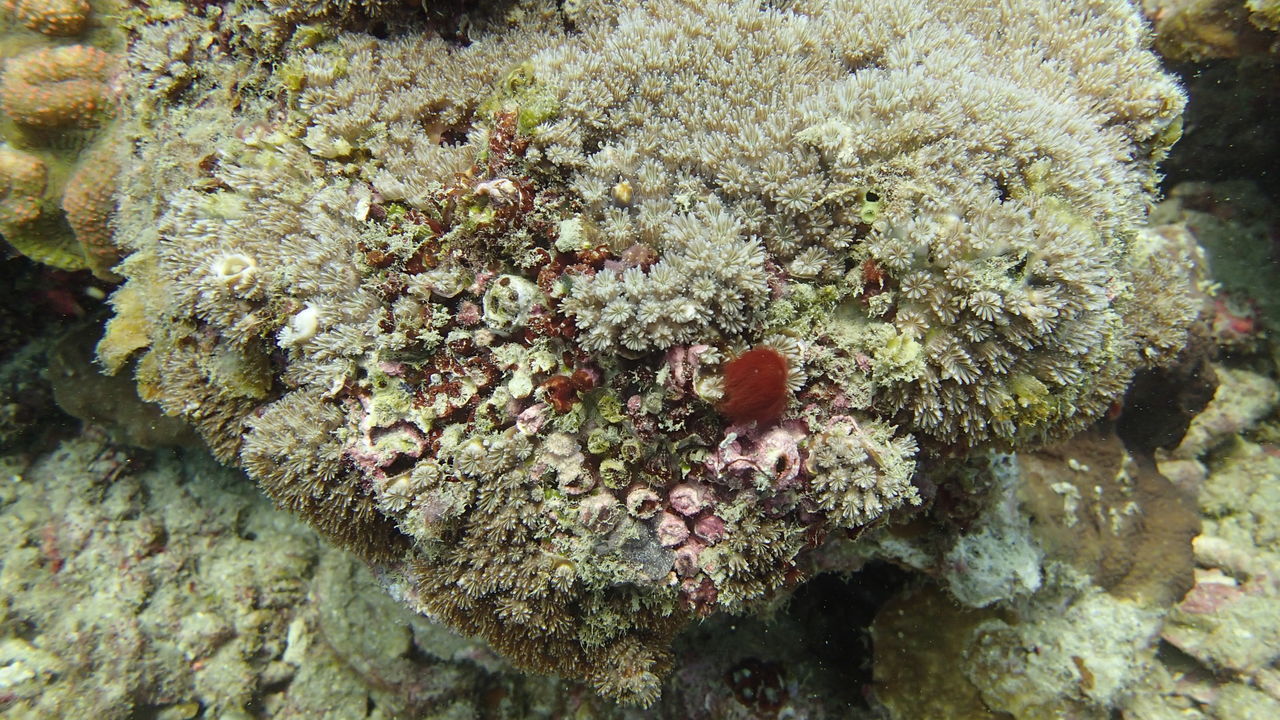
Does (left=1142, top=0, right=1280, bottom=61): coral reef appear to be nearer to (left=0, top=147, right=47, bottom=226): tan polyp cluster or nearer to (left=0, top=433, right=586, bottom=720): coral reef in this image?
(left=0, top=433, right=586, bottom=720): coral reef

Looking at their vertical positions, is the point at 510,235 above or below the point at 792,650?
above

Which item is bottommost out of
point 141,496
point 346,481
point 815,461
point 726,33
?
point 141,496

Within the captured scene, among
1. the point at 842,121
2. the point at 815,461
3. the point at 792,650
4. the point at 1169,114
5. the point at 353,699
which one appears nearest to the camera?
the point at 815,461

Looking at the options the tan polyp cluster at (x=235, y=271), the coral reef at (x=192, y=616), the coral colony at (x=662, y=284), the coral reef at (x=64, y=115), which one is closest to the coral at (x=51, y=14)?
the coral reef at (x=64, y=115)

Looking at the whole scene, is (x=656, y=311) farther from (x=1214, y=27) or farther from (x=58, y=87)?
(x=1214, y=27)

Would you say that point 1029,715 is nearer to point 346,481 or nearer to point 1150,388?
point 1150,388

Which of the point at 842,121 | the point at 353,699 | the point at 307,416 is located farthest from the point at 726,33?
the point at 353,699

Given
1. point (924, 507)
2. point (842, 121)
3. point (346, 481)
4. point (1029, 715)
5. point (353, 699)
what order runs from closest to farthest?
point (842, 121) < point (346, 481) < point (924, 507) < point (1029, 715) < point (353, 699)

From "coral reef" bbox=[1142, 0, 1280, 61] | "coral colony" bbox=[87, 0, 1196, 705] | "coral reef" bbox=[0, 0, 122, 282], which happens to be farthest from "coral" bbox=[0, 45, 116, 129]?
"coral reef" bbox=[1142, 0, 1280, 61]
